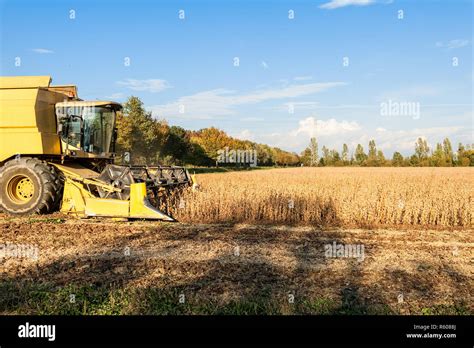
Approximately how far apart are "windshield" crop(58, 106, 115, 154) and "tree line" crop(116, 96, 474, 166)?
20.7 metres

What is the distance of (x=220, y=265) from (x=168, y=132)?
3826cm

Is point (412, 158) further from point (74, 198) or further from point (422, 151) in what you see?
point (74, 198)

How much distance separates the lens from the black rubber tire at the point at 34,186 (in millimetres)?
9750

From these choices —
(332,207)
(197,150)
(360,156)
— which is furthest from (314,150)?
(332,207)

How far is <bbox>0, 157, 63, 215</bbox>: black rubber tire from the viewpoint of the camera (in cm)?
975

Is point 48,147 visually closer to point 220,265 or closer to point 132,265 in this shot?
point 132,265

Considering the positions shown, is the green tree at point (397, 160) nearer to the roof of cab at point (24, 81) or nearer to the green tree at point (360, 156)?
the green tree at point (360, 156)

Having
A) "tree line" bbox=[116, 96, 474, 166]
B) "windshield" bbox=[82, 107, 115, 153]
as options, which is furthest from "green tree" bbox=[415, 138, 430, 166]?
"windshield" bbox=[82, 107, 115, 153]

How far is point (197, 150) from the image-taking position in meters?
51.7

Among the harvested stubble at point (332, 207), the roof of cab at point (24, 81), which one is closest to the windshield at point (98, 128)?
the roof of cab at point (24, 81)

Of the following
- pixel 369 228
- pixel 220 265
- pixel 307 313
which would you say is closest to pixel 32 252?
pixel 220 265

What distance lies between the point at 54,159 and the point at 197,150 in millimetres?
40982
